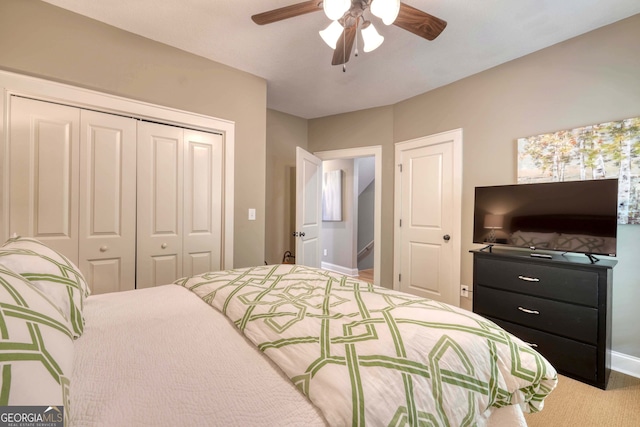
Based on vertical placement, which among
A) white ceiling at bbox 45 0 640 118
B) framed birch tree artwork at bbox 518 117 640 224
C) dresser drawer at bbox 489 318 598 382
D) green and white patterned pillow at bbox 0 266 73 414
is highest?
white ceiling at bbox 45 0 640 118

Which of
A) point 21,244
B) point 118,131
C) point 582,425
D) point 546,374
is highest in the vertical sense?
point 118,131

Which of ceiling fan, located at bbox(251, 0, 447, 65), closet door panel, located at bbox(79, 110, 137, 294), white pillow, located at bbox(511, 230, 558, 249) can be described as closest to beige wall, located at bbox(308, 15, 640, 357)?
white pillow, located at bbox(511, 230, 558, 249)

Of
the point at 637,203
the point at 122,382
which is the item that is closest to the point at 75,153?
the point at 122,382

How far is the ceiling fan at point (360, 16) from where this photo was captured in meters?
1.40

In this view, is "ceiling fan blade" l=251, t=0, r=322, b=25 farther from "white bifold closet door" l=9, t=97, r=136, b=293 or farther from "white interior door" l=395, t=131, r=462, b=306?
"white interior door" l=395, t=131, r=462, b=306

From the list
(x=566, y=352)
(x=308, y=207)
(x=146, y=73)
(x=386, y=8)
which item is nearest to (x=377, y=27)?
(x=386, y=8)

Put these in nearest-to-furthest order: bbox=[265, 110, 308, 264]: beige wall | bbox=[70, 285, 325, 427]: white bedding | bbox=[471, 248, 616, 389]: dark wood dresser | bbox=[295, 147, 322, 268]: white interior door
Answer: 1. bbox=[70, 285, 325, 427]: white bedding
2. bbox=[471, 248, 616, 389]: dark wood dresser
3. bbox=[295, 147, 322, 268]: white interior door
4. bbox=[265, 110, 308, 264]: beige wall

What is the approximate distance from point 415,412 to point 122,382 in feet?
2.45

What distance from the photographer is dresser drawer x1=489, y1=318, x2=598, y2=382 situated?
180cm

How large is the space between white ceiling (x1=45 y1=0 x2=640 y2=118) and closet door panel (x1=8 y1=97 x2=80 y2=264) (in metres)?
0.78

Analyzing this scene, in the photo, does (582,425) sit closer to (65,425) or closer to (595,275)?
(595,275)

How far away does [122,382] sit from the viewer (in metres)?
0.69

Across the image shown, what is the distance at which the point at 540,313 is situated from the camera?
2.00 metres

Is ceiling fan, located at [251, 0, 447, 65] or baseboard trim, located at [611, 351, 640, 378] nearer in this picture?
ceiling fan, located at [251, 0, 447, 65]
